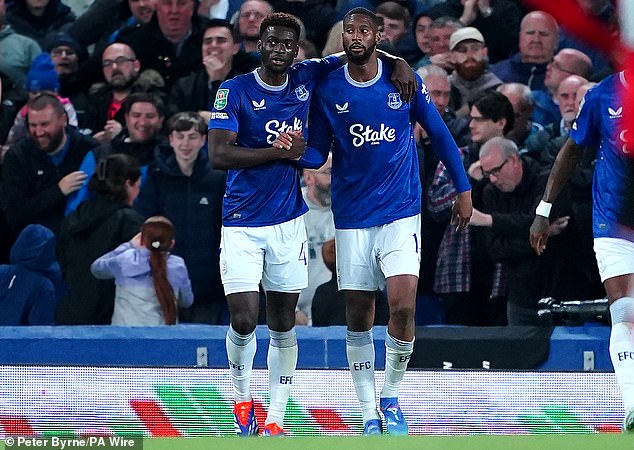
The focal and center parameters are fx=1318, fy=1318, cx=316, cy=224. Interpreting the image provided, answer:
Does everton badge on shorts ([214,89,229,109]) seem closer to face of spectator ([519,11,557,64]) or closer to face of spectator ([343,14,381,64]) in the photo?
face of spectator ([343,14,381,64])

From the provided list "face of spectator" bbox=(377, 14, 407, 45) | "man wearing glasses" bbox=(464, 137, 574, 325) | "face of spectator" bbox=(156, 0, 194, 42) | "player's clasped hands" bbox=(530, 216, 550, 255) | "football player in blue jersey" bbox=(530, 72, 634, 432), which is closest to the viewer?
"football player in blue jersey" bbox=(530, 72, 634, 432)

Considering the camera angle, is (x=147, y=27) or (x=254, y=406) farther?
(x=147, y=27)

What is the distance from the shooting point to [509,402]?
318 inches

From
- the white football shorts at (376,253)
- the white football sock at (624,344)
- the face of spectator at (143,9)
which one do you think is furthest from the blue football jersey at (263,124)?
the face of spectator at (143,9)

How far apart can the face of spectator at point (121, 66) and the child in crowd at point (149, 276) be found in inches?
88.1

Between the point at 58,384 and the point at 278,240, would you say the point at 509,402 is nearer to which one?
the point at 278,240

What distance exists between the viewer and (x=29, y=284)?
387 inches

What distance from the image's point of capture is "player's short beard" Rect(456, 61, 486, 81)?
1078 cm

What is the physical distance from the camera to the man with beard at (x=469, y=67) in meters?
10.8

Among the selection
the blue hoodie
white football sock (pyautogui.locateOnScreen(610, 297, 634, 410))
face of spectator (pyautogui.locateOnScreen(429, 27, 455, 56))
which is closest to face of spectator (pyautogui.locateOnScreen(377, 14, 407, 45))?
face of spectator (pyautogui.locateOnScreen(429, 27, 455, 56))

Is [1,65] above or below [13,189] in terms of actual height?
above

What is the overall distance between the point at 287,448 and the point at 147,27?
7.06 metres

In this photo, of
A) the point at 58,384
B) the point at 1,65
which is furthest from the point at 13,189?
the point at 58,384

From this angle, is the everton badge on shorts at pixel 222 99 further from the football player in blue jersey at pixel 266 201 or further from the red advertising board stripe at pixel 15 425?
the red advertising board stripe at pixel 15 425
